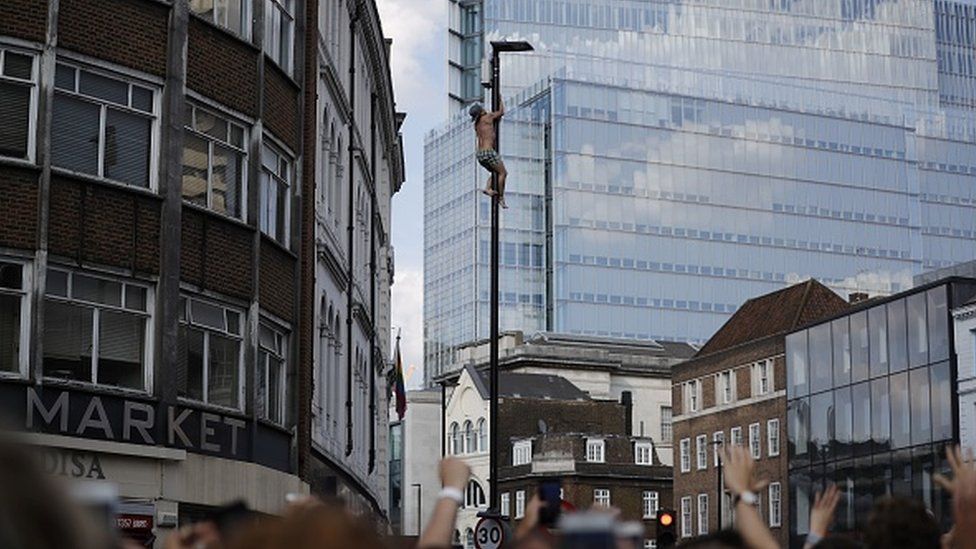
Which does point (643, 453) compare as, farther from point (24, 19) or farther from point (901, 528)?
point (901, 528)

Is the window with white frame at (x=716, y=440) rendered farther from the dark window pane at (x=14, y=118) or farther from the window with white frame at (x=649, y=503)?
the dark window pane at (x=14, y=118)

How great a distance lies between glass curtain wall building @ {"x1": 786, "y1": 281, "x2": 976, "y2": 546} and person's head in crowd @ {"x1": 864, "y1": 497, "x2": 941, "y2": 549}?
56.9 m

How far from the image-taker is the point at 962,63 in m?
184

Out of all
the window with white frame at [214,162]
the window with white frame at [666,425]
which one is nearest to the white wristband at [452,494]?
the window with white frame at [214,162]

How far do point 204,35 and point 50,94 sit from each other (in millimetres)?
3387

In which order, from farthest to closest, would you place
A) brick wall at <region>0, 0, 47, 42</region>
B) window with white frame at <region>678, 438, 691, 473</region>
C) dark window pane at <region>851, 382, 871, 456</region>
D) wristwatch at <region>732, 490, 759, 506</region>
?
window with white frame at <region>678, 438, 691, 473</region>
dark window pane at <region>851, 382, 871, 456</region>
brick wall at <region>0, 0, 47, 42</region>
wristwatch at <region>732, 490, 759, 506</region>

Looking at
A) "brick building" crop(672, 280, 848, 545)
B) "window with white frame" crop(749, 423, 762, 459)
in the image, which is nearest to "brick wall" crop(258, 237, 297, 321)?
"brick building" crop(672, 280, 848, 545)

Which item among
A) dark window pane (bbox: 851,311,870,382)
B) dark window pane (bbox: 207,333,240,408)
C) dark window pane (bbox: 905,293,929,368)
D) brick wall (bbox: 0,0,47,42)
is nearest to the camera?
brick wall (bbox: 0,0,47,42)

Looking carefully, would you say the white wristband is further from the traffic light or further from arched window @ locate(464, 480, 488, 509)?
arched window @ locate(464, 480, 488, 509)

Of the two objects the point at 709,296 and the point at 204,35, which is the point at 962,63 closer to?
the point at 709,296

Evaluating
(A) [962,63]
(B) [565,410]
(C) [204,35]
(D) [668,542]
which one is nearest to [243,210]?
(C) [204,35]

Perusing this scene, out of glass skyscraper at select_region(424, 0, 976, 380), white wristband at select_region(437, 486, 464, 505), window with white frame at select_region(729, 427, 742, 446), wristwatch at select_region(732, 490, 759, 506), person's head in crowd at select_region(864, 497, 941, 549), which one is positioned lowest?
person's head in crowd at select_region(864, 497, 941, 549)

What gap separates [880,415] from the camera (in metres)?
67.6

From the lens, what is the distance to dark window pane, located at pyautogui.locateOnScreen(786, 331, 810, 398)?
247 feet
